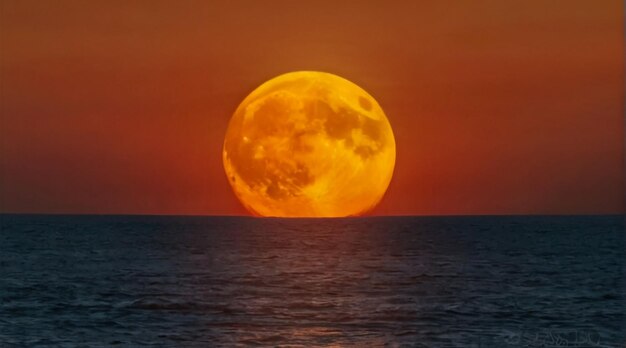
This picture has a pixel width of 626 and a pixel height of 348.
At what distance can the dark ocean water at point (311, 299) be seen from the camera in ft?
135

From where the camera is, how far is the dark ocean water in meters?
41.2

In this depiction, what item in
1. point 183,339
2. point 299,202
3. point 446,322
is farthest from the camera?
point 299,202

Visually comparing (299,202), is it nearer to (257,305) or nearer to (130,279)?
(130,279)

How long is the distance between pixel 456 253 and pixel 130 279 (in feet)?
139

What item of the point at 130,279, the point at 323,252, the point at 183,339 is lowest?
the point at 183,339

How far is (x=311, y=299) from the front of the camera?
54.8 m

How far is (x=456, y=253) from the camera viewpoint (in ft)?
340

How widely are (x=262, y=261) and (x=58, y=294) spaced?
1091 inches

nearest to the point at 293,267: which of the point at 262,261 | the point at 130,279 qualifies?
the point at 262,261

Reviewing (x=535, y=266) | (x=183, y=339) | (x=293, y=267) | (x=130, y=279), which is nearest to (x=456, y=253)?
(x=535, y=266)

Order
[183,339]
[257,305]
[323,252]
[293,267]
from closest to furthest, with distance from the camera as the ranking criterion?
[183,339] → [257,305] → [293,267] → [323,252]

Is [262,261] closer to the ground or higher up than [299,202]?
closer to the ground

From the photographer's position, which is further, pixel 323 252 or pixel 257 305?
pixel 323 252

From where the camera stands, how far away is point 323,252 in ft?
333
